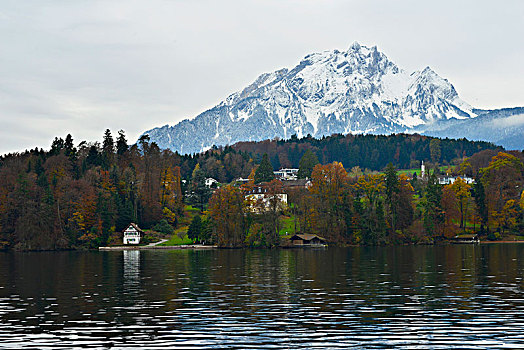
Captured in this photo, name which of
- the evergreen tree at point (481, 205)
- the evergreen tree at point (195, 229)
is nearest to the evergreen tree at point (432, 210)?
the evergreen tree at point (481, 205)

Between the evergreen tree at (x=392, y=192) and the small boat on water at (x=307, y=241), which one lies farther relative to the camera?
the evergreen tree at (x=392, y=192)

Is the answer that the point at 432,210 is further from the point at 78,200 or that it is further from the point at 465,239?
the point at 78,200

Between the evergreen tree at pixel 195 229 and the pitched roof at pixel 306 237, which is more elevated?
the evergreen tree at pixel 195 229

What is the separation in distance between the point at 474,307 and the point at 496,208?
139864 millimetres

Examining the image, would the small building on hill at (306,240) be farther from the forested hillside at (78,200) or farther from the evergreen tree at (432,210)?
the forested hillside at (78,200)

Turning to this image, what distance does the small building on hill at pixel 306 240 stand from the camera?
152 metres

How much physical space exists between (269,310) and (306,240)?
113m

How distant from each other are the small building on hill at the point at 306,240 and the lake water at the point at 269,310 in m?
81.7

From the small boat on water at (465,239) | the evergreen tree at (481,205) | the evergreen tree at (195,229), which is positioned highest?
the evergreen tree at (481,205)

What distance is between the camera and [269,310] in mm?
40969

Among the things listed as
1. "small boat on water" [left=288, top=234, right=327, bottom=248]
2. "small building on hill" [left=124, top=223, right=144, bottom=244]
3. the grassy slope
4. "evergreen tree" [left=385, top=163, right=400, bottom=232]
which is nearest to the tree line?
"evergreen tree" [left=385, top=163, right=400, bottom=232]

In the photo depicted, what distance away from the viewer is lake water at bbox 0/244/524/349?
30984 millimetres

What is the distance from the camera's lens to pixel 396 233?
16112cm

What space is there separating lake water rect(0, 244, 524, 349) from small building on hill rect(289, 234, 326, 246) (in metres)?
81.7
